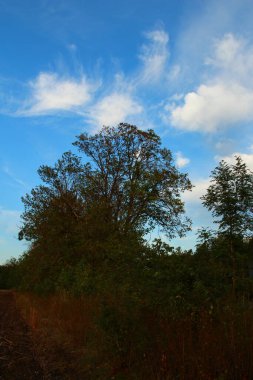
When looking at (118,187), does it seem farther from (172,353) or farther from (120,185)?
(172,353)

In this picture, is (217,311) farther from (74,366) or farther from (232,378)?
(74,366)

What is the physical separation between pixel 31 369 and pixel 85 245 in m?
12.6

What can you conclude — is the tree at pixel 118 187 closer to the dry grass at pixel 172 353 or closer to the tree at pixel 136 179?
the tree at pixel 136 179

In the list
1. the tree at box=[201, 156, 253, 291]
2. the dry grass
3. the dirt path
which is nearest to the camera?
the dry grass

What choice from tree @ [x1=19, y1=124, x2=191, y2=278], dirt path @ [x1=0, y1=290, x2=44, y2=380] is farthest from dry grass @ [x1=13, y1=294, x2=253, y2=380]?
tree @ [x1=19, y1=124, x2=191, y2=278]

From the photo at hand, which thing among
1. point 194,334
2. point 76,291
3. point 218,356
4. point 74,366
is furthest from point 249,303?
point 76,291

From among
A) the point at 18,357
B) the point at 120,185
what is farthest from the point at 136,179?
the point at 18,357

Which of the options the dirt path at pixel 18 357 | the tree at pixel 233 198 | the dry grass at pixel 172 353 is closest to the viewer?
the dry grass at pixel 172 353

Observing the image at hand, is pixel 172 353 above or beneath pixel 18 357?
above

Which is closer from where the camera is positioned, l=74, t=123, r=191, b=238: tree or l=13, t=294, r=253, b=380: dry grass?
l=13, t=294, r=253, b=380: dry grass

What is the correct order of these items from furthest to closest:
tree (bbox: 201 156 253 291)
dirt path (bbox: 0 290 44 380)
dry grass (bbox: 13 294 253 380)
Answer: tree (bbox: 201 156 253 291) → dirt path (bbox: 0 290 44 380) → dry grass (bbox: 13 294 253 380)

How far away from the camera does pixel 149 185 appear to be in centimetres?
3400

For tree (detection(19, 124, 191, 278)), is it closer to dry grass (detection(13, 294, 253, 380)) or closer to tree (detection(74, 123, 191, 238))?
tree (detection(74, 123, 191, 238))

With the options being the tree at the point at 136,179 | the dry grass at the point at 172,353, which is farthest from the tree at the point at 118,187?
the dry grass at the point at 172,353
